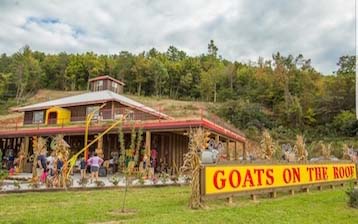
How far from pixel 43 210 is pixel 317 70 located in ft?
176

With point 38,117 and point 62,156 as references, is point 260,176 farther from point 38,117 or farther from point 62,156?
point 38,117

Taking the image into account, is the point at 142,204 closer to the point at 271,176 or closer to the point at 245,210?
the point at 245,210

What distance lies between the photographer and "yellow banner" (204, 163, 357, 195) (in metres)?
7.97

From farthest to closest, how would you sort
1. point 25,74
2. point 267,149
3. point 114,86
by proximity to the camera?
point 25,74 < point 114,86 < point 267,149

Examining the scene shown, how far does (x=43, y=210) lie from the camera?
7.28 metres

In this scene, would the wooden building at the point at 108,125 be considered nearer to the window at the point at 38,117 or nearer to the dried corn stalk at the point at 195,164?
the window at the point at 38,117

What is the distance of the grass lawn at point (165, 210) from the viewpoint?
6344 mm

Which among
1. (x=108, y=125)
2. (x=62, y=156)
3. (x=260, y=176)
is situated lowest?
(x=260, y=176)

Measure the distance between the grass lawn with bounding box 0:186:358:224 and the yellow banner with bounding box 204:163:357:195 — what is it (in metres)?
0.39

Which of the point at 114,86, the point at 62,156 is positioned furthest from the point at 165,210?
the point at 114,86

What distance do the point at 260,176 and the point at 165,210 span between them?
3.24 metres

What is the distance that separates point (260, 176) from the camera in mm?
9359

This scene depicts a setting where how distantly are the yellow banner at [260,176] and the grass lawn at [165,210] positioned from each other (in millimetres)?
391

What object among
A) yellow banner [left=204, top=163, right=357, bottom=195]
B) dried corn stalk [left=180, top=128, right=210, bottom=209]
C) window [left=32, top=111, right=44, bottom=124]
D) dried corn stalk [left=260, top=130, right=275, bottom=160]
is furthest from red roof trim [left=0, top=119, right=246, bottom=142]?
dried corn stalk [left=180, top=128, right=210, bottom=209]
